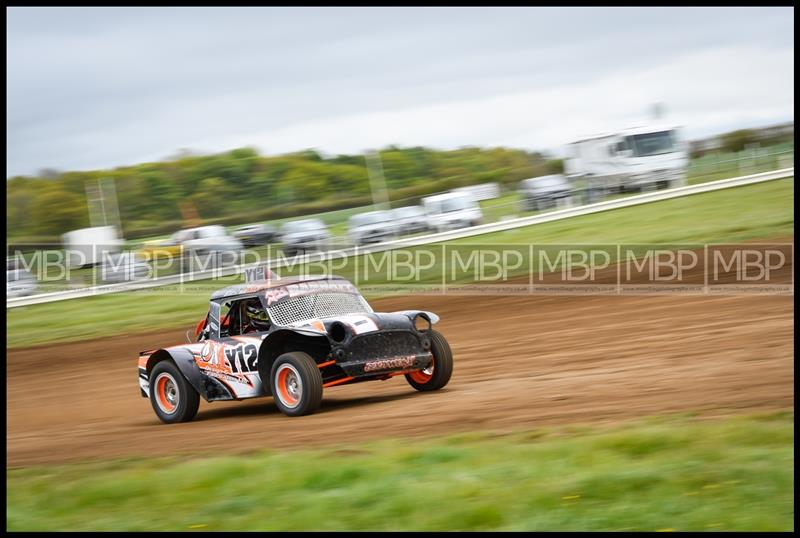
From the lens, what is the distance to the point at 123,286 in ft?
81.3

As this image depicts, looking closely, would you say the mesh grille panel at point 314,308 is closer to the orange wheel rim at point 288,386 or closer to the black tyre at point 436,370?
the orange wheel rim at point 288,386

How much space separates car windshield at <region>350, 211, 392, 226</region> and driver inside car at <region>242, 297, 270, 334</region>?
1634 cm

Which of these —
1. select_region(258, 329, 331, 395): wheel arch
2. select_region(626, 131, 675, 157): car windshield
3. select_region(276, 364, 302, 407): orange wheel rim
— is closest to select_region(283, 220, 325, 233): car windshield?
select_region(626, 131, 675, 157): car windshield

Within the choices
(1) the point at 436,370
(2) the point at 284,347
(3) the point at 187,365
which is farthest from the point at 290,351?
(1) the point at 436,370

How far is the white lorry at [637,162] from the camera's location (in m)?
29.4

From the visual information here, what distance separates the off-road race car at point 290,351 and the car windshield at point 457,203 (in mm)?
17339

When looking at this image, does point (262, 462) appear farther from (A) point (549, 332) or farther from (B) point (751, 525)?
(A) point (549, 332)

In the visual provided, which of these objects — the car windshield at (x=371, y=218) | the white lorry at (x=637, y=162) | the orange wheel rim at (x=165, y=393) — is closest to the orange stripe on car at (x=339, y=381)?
the orange wheel rim at (x=165, y=393)

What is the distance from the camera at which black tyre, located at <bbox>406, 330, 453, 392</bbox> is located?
11.0 meters

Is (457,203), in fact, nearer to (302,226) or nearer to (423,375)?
(302,226)

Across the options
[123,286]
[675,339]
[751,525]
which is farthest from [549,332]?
[123,286]

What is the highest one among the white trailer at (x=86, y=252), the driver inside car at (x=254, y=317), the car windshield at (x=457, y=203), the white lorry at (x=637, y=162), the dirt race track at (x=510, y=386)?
the white lorry at (x=637, y=162)

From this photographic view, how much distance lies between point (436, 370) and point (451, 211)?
1797 cm

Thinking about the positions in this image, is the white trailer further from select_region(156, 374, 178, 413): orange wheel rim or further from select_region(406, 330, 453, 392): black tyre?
select_region(406, 330, 453, 392): black tyre
